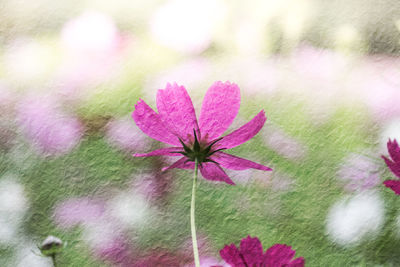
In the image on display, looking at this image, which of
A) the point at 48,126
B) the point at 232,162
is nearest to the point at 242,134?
the point at 232,162

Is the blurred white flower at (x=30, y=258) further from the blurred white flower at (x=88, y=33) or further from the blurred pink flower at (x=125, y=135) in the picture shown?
the blurred white flower at (x=88, y=33)

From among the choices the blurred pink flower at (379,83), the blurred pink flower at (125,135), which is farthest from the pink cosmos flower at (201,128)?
the blurred pink flower at (379,83)

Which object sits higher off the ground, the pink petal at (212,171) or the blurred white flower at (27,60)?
the blurred white flower at (27,60)

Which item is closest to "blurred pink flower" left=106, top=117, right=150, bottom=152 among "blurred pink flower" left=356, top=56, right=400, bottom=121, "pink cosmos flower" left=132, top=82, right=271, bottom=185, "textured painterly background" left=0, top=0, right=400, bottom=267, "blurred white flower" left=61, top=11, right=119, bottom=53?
"textured painterly background" left=0, top=0, right=400, bottom=267

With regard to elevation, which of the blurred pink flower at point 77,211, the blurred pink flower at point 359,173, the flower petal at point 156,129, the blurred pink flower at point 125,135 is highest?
the blurred pink flower at point 125,135

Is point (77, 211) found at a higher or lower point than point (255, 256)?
higher

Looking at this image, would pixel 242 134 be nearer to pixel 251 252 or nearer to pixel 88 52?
pixel 251 252
